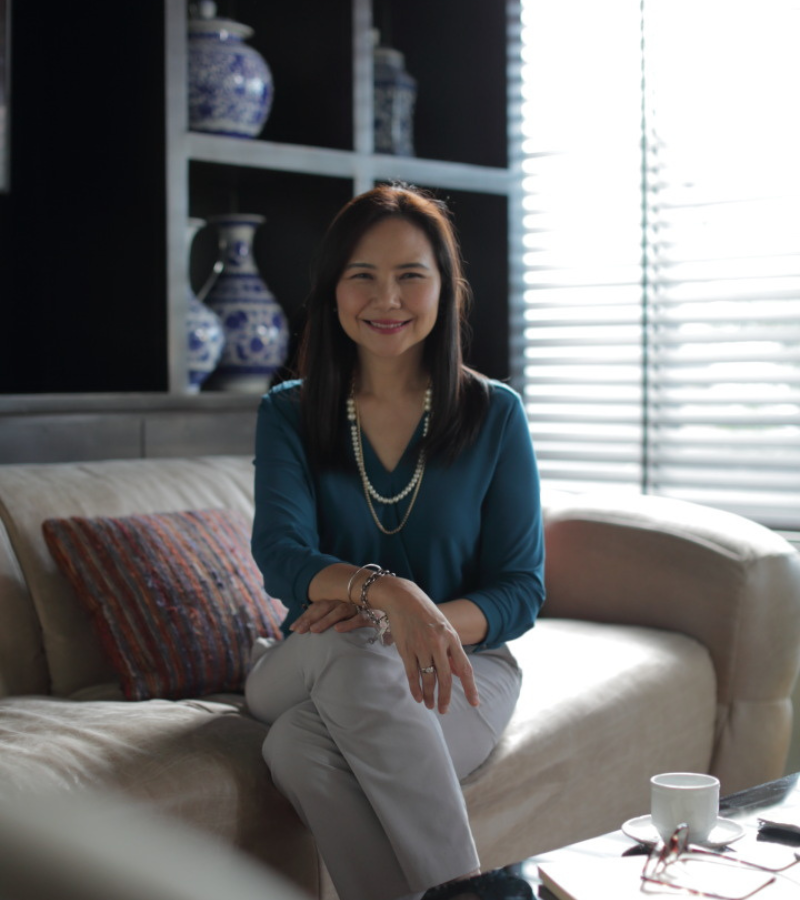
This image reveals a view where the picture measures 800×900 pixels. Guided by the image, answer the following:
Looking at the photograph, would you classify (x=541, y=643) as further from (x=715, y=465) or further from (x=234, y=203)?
(x=234, y=203)

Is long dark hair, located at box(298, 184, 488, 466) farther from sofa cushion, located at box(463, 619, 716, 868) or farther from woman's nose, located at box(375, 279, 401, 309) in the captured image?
sofa cushion, located at box(463, 619, 716, 868)

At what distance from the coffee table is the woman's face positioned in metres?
0.85

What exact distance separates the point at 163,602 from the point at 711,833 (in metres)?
0.94

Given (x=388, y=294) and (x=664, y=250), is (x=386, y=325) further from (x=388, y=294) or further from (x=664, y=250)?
(x=664, y=250)

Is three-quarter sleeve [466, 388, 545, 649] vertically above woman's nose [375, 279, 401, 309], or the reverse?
woman's nose [375, 279, 401, 309]

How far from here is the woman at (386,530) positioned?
149cm

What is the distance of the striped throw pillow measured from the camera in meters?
1.79

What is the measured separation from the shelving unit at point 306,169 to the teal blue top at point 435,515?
648 mm

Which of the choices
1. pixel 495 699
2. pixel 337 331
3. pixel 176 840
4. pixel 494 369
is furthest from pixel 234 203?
pixel 176 840

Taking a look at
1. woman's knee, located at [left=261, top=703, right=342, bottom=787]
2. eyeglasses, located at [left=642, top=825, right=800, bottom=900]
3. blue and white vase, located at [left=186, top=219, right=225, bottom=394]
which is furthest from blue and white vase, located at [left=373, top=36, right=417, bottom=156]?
eyeglasses, located at [left=642, top=825, right=800, bottom=900]

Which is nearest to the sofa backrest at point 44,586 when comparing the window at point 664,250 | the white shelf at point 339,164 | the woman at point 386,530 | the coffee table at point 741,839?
the woman at point 386,530

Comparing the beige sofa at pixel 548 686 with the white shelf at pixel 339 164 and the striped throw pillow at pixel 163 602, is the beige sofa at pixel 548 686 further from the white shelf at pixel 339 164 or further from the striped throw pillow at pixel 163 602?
the white shelf at pixel 339 164

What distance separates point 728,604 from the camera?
2.15m

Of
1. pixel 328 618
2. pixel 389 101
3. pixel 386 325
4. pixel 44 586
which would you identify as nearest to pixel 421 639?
pixel 328 618
